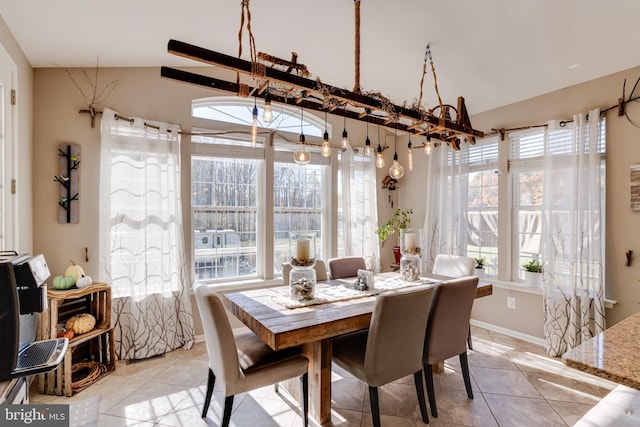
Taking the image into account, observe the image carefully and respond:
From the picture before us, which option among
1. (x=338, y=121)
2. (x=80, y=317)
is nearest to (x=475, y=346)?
(x=338, y=121)

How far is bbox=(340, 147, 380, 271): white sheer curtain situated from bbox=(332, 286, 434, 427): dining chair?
2.18 meters

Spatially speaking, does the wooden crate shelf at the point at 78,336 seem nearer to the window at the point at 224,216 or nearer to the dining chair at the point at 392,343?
the window at the point at 224,216

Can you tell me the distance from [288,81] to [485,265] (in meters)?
3.37

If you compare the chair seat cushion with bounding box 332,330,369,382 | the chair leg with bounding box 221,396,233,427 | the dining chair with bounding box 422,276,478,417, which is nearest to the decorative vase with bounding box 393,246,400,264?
the dining chair with bounding box 422,276,478,417

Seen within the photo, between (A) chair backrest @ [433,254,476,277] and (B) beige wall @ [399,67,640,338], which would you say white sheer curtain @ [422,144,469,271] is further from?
(B) beige wall @ [399,67,640,338]

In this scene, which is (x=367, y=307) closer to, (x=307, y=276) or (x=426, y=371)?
(x=307, y=276)

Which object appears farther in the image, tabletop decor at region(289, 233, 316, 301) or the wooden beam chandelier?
tabletop decor at region(289, 233, 316, 301)

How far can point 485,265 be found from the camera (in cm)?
387

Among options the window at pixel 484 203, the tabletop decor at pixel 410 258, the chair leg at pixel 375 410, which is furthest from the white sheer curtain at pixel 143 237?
the window at pixel 484 203

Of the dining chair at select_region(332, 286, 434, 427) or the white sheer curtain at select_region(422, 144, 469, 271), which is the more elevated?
the white sheer curtain at select_region(422, 144, 469, 271)

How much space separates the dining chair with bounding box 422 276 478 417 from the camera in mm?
2166

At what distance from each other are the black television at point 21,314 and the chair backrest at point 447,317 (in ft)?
6.90

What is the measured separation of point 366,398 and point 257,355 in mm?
987

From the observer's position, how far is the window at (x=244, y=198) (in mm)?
3518
